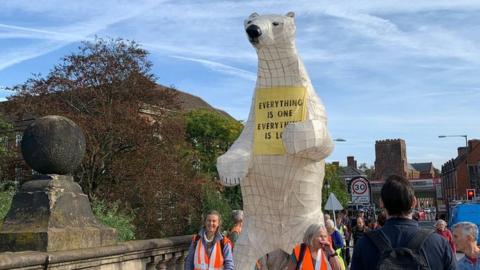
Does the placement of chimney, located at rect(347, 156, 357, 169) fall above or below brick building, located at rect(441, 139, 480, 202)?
above

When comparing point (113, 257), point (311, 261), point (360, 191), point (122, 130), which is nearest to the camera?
point (311, 261)

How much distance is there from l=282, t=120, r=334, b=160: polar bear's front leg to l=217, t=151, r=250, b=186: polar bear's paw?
0.54 m

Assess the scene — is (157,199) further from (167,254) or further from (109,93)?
(167,254)

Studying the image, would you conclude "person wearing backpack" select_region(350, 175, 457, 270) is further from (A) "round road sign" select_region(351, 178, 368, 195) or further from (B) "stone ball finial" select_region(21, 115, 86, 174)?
(A) "round road sign" select_region(351, 178, 368, 195)

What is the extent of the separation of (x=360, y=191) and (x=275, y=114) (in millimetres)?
7025

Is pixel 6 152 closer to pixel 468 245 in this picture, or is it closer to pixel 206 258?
pixel 206 258

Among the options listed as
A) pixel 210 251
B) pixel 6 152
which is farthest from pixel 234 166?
pixel 6 152

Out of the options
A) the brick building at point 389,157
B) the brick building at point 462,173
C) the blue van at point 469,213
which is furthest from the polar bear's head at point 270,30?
the brick building at point 389,157

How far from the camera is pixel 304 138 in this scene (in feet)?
19.6

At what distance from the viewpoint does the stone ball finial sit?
15.4 ft

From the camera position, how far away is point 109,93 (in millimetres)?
21422

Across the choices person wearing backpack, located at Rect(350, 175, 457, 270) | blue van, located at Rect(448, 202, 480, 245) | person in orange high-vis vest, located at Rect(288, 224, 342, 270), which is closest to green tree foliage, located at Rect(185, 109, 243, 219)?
blue van, located at Rect(448, 202, 480, 245)

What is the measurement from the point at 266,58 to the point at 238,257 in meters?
2.21

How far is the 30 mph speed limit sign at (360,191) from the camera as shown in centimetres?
1293
